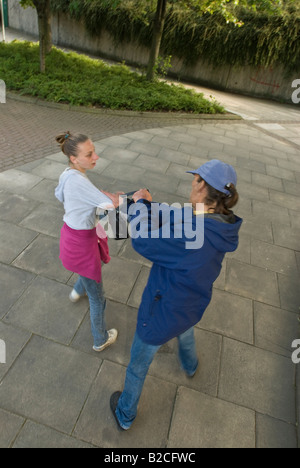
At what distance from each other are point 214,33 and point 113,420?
572 inches

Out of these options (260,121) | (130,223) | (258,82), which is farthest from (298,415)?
(258,82)

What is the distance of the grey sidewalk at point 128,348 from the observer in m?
2.26

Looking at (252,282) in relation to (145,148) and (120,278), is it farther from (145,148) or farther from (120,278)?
(145,148)

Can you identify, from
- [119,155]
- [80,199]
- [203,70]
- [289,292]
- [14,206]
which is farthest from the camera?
[203,70]

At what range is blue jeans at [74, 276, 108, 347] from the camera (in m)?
2.35

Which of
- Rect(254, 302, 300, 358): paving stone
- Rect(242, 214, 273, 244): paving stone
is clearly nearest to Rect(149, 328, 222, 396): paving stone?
Rect(254, 302, 300, 358): paving stone

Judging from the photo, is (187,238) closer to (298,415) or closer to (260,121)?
(298,415)

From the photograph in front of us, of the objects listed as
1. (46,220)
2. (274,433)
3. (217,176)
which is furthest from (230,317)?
(46,220)

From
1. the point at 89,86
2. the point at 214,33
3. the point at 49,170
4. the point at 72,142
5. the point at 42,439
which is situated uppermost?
the point at 214,33

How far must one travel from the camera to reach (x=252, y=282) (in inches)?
148

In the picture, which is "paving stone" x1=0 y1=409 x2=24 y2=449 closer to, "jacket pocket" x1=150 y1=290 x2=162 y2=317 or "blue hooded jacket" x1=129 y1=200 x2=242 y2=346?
"blue hooded jacket" x1=129 y1=200 x2=242 y2=346

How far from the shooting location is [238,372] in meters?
2.74

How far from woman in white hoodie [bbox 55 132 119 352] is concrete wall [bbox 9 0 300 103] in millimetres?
13754

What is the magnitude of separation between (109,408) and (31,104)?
815 centimetres
